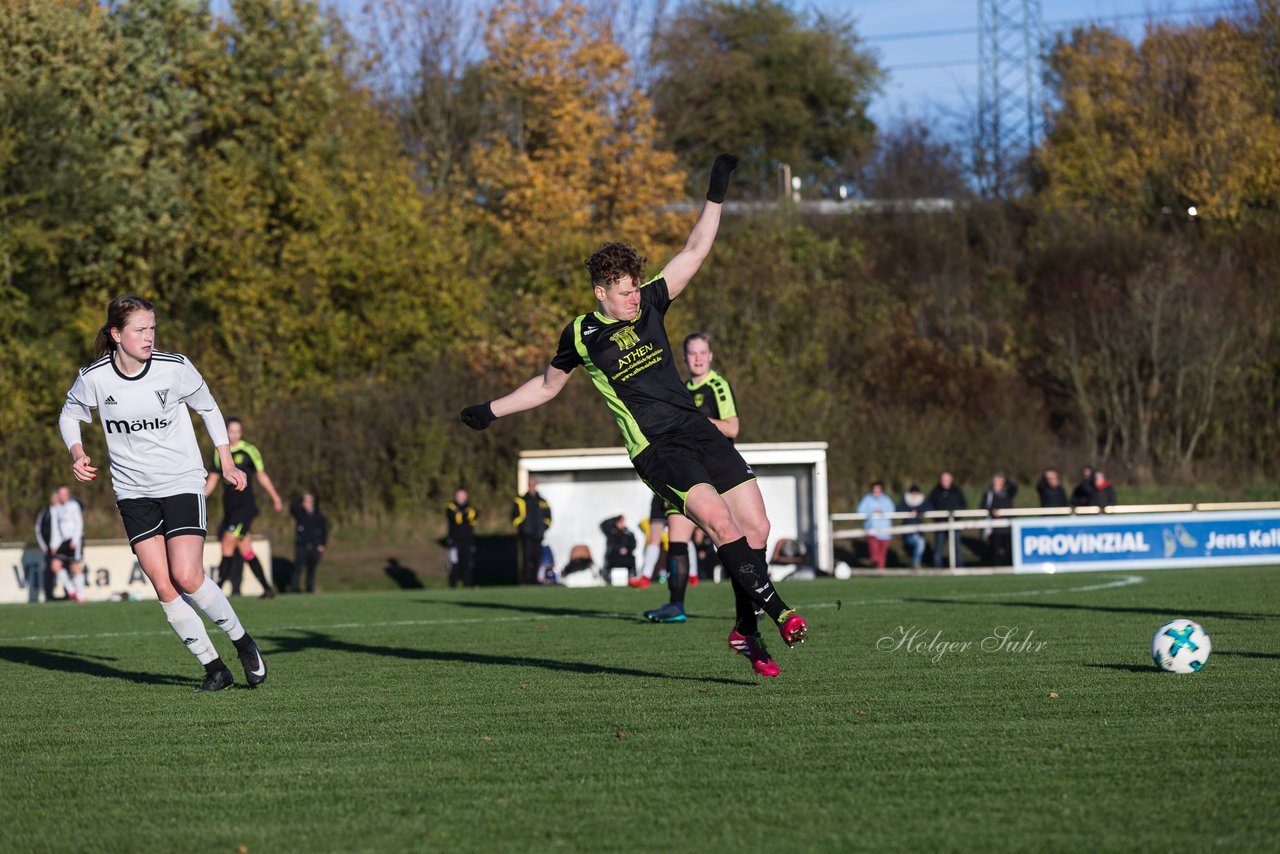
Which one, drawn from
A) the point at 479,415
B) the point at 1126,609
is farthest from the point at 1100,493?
the point at 479,415

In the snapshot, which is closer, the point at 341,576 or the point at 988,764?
A: the point at 988,764

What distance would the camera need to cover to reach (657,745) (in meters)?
5.76

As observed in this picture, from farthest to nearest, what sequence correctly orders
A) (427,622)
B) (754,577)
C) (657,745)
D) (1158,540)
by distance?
(1158,540) < (427,622) < (754,577) < (657,745)

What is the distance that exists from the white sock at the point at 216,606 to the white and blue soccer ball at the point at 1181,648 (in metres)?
4.71

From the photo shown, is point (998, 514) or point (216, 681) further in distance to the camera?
point (998, 514)

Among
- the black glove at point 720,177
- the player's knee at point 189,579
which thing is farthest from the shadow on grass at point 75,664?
the black glove at point 720,177

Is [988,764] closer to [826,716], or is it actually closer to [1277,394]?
[826,716]

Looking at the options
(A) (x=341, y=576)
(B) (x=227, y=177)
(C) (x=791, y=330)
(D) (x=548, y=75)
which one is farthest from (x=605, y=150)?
(A) (x=341, y=576)

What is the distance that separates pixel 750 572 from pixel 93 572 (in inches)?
753

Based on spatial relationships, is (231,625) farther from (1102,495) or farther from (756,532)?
(1102,495)

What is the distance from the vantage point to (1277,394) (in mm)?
37250

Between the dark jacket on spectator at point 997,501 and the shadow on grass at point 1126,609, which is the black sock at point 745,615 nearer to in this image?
the shadow on grass at point 1126,609

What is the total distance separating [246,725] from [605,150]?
119 ft

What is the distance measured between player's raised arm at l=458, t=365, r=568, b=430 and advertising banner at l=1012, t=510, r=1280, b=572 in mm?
17054
